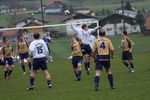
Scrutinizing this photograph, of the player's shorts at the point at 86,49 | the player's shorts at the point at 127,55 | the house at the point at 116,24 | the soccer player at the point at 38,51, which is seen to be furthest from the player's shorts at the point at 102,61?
the house at the point at 116,24

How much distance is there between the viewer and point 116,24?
79938 mm

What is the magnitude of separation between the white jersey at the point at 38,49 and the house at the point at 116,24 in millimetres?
57580

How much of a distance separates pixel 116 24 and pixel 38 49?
62.5 m

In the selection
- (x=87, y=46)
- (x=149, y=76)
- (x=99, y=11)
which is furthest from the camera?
(x=99, y=11)

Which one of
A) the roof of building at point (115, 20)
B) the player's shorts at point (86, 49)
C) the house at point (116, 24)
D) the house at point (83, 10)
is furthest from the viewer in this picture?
the house at point (83, 10)

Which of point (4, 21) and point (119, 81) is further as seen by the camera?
point (4, 21)

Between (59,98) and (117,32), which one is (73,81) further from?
(117,32)

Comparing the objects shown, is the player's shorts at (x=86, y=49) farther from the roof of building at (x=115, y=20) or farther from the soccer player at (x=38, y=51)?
the roof of building at (x=115, y=20)

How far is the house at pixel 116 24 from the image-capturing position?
77125 mm

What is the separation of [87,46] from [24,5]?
38768 millimetres

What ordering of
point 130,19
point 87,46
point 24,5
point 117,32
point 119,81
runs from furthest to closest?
point 130,19 < point 117,32 < point 24,5 < point 87,46 < point 119,81

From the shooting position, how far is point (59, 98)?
50.5 ft

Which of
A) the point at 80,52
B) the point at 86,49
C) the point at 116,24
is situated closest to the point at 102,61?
the point at 80,52

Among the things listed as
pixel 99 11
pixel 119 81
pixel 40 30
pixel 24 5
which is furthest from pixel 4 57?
pixel 99 11
